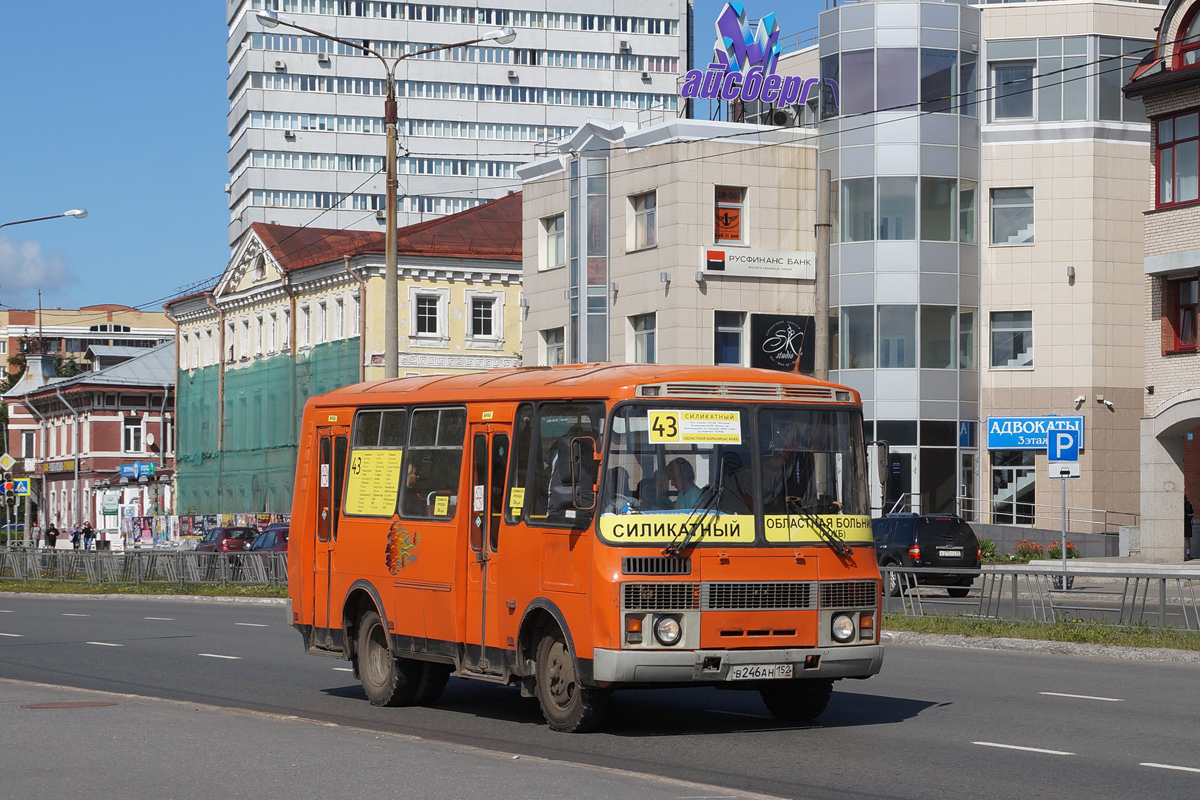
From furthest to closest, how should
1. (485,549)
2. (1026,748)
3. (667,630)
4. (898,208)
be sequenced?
(898,208), (485,549), (667,630), (1026,748)

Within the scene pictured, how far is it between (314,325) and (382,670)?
53.0m

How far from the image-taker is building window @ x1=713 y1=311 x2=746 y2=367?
1955 inches

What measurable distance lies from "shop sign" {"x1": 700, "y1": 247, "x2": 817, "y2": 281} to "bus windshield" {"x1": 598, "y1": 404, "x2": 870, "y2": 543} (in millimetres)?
37024

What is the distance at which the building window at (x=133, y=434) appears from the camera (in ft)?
304

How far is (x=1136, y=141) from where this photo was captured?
49188mm

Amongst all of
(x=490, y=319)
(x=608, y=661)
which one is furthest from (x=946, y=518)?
Result: (x=490, y=319)

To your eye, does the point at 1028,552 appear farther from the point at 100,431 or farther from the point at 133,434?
the point at 100,431

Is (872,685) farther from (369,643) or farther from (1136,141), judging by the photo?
(1136,141)

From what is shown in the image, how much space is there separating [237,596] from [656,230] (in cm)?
1981

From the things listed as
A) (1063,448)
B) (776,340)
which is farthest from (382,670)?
(776,340)

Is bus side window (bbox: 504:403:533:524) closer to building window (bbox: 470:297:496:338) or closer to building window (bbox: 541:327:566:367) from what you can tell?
building window (bbox: 541:327:566:367)

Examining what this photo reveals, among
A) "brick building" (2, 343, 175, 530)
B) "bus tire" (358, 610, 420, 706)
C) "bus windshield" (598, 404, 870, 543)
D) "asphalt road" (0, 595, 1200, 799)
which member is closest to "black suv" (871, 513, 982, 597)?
"asphalt road" (0, 595, 1200, 799)

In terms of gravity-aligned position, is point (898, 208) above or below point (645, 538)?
above

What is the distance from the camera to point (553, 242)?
55.2 meters
